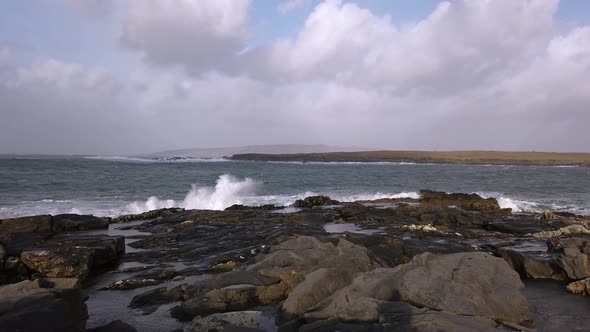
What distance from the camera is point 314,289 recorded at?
7.45 metres

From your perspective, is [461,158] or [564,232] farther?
[461,158]

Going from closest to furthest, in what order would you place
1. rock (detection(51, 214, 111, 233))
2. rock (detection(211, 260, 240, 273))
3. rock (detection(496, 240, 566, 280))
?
rock (detection(496, 240, 566, 280)), rock (detection(211, 260, 240, 273)), rock (detection(51, 214, 111, 233))

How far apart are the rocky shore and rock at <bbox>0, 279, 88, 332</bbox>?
0.07ft

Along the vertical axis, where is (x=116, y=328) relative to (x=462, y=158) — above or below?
below

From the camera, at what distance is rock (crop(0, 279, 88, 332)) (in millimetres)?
5895

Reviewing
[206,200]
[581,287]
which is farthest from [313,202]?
[581,287]

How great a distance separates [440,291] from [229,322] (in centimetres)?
349

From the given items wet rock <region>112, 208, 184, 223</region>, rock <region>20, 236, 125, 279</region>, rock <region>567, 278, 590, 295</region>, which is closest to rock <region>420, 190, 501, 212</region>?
wet rock <region>112, 208, 184, 223</region>

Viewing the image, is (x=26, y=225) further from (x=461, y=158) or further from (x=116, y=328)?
(x=461, y=158)

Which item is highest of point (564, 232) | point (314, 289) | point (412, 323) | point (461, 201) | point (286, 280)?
point (412, 323)

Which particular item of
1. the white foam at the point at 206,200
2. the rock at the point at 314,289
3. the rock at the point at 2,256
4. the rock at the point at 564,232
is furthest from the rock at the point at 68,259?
the rock at the point at 564,232

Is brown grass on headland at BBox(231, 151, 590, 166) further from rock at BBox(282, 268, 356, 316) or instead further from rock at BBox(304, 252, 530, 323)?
rock at BBox(282, 268, 356, 316)

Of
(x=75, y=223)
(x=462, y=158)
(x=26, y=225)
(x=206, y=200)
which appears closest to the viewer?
(x=26, y=225)

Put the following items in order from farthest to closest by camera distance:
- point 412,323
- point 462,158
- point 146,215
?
point 462,158
point 146,215
point 412,323
